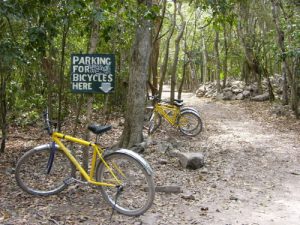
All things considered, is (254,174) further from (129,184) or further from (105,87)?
(105,87)

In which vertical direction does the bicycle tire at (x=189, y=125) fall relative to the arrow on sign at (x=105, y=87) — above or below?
below

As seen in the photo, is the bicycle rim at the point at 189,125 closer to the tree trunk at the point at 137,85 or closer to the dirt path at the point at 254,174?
the dirt path at the point at 254,174

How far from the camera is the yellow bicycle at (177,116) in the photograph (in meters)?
9.73

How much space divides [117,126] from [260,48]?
32.9 feet

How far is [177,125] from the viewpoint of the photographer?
32.6 feet

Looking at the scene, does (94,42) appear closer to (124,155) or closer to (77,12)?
(77,12)

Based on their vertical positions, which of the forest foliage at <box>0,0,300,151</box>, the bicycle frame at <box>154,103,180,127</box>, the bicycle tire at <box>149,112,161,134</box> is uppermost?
the forest foliage at <box>0,0,300,151</box>

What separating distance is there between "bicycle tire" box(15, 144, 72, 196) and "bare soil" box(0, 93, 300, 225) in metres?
0.13

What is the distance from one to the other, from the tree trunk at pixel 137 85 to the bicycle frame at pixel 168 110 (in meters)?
2.32

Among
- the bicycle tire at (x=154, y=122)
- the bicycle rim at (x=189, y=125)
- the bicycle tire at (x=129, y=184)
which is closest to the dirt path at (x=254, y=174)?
the bicycle rim at (x=189, y=125)

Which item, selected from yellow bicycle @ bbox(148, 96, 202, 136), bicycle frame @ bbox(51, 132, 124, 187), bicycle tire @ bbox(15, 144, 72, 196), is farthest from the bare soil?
bicycle frame @ bbox(51, 132, 124, 187)

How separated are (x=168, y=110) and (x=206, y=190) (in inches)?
174

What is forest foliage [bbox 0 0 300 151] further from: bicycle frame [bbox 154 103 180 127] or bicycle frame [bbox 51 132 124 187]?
bicycle frame [bbox 154 103 180 127]

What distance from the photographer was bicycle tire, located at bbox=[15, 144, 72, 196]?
4.86 m
